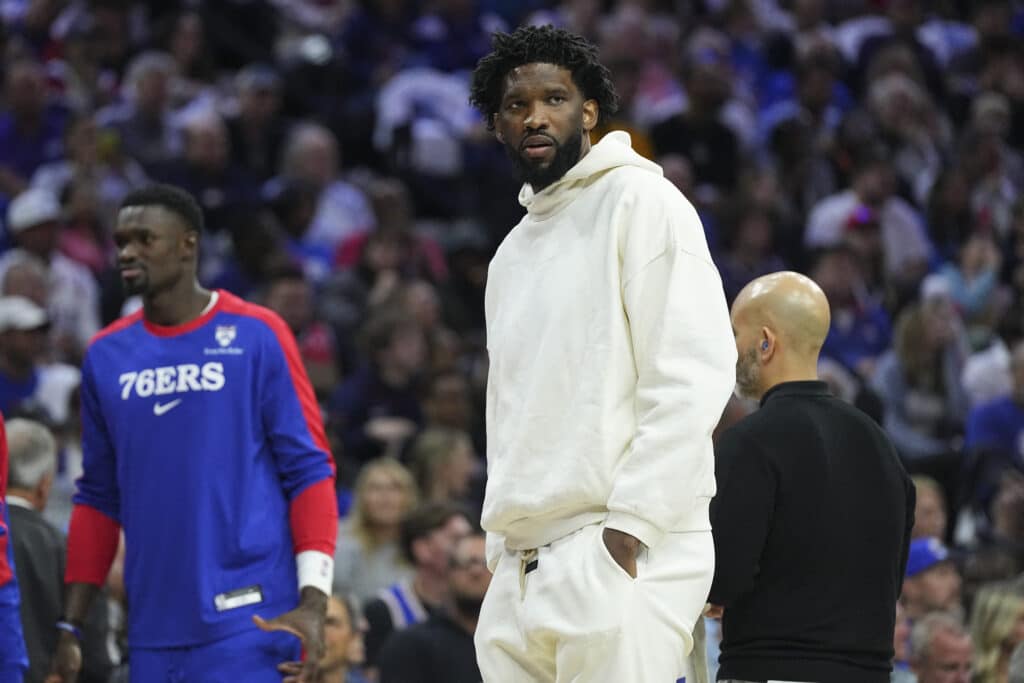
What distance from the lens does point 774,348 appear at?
187 inches

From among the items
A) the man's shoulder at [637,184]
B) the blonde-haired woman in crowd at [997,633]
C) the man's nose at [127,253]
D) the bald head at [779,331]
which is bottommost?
the blonde-haired woman in crowd at [997,633]

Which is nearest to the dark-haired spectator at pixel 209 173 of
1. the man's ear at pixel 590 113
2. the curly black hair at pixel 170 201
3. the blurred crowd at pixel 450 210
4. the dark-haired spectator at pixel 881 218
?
the blurred crowd at pixel 450 210

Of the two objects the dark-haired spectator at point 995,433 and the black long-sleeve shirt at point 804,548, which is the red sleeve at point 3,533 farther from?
the dark-haired spectator at point 995,433

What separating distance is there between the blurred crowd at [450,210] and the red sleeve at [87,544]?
3.57 feet

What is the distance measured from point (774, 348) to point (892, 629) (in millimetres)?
806

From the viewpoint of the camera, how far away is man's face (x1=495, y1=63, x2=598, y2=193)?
13.8 ft

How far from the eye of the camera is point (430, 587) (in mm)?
8094

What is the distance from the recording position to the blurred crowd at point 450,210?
8.92 metres

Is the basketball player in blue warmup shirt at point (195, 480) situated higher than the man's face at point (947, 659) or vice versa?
the basketball player in blue warmup shirt at point (195, 480)

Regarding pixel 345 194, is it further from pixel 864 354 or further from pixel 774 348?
pixel 774 348

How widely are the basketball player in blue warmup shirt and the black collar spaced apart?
4.77 feet

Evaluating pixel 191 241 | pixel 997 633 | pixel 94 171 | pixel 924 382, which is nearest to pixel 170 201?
pixel 191 241

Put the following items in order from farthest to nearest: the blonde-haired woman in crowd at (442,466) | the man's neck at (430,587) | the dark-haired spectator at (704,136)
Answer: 1. the dark-haired spectator at (704,136)
2. the blonde-haired woman in crowd at (442,466)
3. the man's neck at (430,587)

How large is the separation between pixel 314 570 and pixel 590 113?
174 cm
